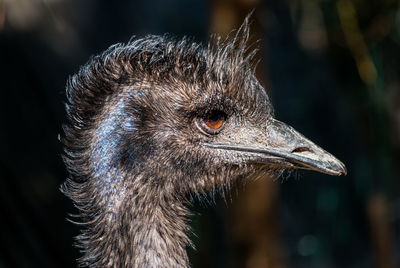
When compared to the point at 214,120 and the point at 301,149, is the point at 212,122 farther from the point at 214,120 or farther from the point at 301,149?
the point at 301,149

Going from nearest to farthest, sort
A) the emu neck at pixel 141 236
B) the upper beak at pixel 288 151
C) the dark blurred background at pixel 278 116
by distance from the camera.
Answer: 1. the emu neck at pixel 141 236
2. the upper beak at pixel 288 151
3. the dark blurred background at pixel 278 116

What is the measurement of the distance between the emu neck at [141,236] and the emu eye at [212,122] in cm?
38

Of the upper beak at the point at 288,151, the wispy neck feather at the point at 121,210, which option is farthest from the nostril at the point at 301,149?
the wispy neck feather at the point at 121,210

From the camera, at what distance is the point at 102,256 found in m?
2.56

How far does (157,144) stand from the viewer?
103 inches

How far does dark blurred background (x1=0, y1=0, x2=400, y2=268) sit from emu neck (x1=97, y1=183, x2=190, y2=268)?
88 cm

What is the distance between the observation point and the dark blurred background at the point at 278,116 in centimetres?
473

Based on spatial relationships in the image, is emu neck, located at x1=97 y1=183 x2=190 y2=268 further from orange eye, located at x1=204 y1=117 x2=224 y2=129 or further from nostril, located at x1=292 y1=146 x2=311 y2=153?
nostril, located at x1=292 y1=146 x2=311 y2=153

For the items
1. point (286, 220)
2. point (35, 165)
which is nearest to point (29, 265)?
point (35, 165)

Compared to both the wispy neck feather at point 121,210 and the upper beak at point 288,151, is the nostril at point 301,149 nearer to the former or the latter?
the upper beak at point 288,151

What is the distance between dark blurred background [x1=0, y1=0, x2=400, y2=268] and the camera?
4.73 meters

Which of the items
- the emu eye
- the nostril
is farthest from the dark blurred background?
the emu eye

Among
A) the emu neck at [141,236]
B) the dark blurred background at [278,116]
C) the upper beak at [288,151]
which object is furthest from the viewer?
the dark blurred background at [278,116]

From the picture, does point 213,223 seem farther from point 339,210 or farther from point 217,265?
point 339,210
